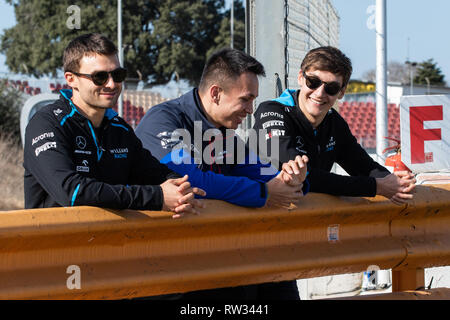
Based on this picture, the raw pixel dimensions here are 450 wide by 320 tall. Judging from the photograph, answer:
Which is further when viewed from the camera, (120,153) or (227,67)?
(227,67)

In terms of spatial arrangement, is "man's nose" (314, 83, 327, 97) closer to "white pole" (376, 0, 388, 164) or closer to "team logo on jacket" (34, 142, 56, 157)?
"team logo on jacket" (34, 142, 56, 157)

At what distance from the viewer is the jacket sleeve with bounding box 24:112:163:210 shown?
273 cm

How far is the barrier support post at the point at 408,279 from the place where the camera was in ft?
12.3

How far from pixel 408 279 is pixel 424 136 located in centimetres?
155

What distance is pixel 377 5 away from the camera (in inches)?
324

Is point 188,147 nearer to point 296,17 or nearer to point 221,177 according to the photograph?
point 221,177

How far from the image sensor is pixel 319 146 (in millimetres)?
4000

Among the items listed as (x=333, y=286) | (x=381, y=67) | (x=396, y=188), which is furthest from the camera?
(x=381, y=67)

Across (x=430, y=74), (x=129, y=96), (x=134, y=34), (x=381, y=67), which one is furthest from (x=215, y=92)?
(x=430, y=74)

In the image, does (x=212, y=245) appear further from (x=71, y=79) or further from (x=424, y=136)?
(x=424, y=136)

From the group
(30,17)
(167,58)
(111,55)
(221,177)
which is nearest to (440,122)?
(221,177)

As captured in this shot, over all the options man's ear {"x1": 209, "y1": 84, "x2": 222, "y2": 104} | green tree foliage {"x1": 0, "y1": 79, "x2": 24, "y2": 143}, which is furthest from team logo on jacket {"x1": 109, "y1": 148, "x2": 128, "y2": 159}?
green tree foliage {"x1": 0, "y1": 79, "x2": 24, "y2": 143}

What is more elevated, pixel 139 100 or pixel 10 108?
pixel 139 100

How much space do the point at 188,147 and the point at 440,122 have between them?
8.14 ft
